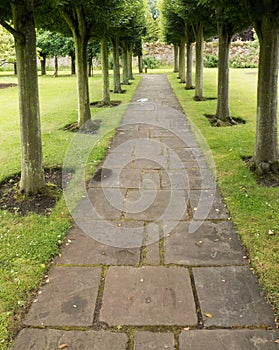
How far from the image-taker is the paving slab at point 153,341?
261 cm

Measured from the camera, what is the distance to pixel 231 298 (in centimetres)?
312

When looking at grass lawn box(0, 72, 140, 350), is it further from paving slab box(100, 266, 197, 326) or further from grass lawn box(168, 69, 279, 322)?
grass lawn box(168, 69, 279, 322)

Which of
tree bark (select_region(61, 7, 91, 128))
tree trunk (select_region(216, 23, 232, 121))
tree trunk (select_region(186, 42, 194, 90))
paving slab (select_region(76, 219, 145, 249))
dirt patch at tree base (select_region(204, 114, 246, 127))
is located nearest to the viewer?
paving slab (select_region(76, 219, 145, 249))

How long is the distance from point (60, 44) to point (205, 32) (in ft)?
56.7

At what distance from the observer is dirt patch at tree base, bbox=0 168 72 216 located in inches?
192

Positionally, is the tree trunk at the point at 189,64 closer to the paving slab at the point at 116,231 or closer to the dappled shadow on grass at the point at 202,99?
the dappled shadow on grass at the point at 202,99

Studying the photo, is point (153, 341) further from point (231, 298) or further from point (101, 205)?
point (101, 205)

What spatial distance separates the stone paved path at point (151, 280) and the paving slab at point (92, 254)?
1cm

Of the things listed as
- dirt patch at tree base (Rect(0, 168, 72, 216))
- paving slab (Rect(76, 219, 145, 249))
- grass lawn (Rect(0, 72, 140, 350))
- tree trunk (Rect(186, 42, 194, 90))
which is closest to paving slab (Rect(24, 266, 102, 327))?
grass lawn (Rect(0, 72, 140, 350))

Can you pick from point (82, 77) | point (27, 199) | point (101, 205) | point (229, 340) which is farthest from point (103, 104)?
point (229, 340)

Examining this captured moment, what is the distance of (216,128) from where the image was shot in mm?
9562

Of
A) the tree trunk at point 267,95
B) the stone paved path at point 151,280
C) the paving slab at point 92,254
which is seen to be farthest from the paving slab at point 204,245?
the tree trunk at point 267,95

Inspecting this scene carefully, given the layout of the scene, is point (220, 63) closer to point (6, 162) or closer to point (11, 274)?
point (6, 162)

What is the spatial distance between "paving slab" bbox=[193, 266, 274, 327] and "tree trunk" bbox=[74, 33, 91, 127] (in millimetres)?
7079
